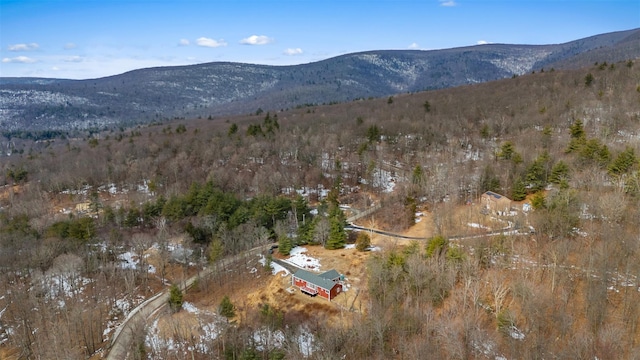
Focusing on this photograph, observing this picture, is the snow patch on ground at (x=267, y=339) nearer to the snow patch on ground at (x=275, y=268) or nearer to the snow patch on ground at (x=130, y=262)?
the snow patch on ground at (x=275, y=268)

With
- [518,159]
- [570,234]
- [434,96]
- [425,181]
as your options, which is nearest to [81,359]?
[570,234]

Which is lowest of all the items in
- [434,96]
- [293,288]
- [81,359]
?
[81,359]

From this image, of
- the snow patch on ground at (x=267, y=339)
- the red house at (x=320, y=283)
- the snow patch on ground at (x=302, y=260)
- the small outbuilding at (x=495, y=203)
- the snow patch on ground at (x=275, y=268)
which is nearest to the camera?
the snow patch on ground at (x=267, y=339)

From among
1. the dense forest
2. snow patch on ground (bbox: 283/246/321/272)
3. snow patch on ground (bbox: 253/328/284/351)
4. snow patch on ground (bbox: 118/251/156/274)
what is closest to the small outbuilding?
the dense forest

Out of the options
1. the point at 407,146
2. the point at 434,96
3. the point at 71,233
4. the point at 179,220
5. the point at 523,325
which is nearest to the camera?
the point at 523,325

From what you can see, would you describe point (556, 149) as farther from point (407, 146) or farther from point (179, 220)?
point (179, 220)

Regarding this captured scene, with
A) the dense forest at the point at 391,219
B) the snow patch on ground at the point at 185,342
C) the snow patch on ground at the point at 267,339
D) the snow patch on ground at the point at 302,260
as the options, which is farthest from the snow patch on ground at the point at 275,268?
the snow patch on ground at the point at 267,339

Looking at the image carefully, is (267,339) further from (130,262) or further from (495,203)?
(495,203)
